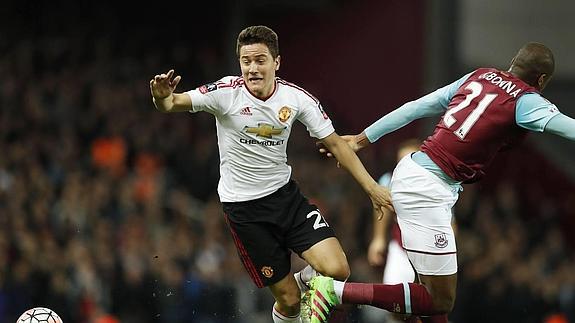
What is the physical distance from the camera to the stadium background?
13.8 metres

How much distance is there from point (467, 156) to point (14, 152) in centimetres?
920

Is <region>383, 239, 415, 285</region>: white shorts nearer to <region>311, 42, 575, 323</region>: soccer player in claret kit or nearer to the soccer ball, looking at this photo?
<region>311, 42, 575, 323</region>: soccer player in claret kit

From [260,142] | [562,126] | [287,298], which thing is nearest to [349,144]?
[260,142]

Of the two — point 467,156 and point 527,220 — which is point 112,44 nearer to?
point 527,220

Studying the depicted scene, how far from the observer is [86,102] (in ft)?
58.7

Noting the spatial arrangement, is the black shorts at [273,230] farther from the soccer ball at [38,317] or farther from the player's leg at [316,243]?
the soccer ball at [38,317]

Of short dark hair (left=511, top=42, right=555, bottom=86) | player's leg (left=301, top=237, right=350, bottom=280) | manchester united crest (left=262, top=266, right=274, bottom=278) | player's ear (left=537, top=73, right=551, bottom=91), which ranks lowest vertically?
manchester united crest (left=262, top=266, right=274, bottom=278)

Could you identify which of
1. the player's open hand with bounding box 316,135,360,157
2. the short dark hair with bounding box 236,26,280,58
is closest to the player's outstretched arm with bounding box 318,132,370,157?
the player's open hand with bounding box 316,135,360,157

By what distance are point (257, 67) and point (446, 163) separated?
1416 mm

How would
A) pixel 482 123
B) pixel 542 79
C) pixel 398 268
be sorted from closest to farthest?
pixel 482 123, pixel 542 79, pixel 398 268

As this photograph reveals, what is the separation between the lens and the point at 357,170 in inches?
332

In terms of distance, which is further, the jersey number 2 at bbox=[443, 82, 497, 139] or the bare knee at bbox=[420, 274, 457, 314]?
the bare knee at bbox=[420, 274, 457, 314]

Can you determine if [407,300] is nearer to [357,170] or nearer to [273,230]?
[357,170]

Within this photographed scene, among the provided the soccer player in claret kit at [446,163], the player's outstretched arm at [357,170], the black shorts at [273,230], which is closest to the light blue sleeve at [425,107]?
the soccer player in claret kit at [446,163]
